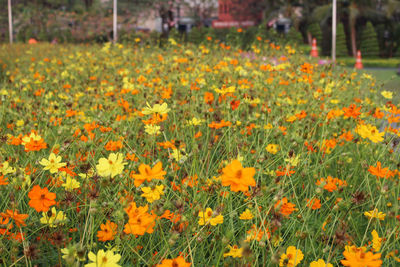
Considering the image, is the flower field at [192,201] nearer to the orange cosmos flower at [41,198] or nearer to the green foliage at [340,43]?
the orange cosmos flower at [41,198]

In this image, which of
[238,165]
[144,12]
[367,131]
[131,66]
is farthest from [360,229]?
[144,12]

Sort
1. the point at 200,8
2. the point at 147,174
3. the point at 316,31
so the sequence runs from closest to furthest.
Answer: the point at 147,174 < the point at 316,31 < the point at 200,8

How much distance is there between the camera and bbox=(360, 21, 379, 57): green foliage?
15688 millimetres

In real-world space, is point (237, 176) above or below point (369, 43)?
below

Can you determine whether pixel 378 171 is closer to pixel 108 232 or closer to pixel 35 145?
pixel 108 232

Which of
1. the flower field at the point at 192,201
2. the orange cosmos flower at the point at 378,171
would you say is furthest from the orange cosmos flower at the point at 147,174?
the orange cosmos flower at the point at 378,171

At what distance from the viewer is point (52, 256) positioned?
1352 mm

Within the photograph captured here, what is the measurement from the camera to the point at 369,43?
1577cm

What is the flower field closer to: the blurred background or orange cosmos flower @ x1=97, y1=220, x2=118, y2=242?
orange cosmos flower @ x1=97, y1=220, x2=118, y2=242

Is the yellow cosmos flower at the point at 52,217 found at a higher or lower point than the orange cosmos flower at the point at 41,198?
lower

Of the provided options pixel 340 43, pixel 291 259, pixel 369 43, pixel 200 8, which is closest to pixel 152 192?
pixel 291 259

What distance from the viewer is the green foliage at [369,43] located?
618 inches

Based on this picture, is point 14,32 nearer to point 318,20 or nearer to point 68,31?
point 68,31

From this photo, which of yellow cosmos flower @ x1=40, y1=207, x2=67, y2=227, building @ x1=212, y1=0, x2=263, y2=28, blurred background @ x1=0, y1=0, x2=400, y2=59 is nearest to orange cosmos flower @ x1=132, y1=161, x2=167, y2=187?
yellow cosmos flower @ x1=40, y1=207, x2=67, y2=227
